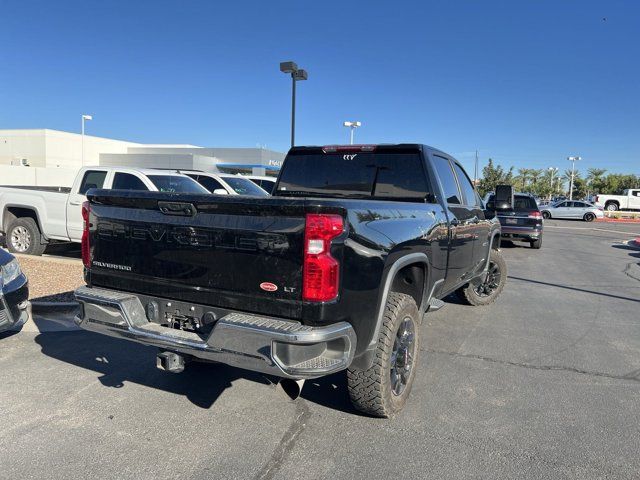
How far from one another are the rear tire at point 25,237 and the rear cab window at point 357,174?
655 cm

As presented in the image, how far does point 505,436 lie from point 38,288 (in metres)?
6.20

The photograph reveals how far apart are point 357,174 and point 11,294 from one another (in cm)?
349

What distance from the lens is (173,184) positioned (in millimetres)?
8977

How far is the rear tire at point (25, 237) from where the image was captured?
9.49 meters

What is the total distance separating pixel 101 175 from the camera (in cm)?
899

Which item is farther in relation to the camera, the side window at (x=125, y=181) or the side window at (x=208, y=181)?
the side window at (x=208, y=181)

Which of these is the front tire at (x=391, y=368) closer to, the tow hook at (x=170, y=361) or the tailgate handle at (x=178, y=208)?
the tow hook at (x=170, y=361)

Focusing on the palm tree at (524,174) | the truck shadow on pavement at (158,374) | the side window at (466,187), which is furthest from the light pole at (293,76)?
the palm tree at (524,174)

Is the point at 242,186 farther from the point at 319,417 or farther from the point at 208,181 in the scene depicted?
the point at 319,417

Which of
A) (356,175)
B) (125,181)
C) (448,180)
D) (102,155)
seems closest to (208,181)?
(125,181)

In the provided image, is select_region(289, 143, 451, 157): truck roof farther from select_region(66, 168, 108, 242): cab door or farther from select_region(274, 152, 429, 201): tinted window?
select_region(66, 168, 108, 242): cab door

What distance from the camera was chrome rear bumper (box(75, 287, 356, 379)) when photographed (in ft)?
9.05

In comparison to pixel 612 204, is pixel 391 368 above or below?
below

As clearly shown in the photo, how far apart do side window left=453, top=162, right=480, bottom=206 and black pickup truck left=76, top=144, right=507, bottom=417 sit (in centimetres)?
159
